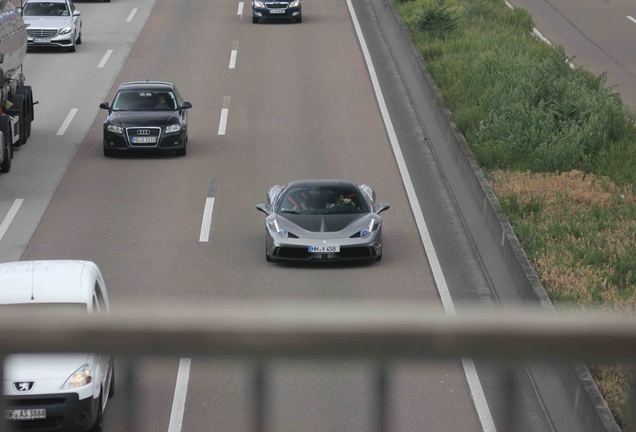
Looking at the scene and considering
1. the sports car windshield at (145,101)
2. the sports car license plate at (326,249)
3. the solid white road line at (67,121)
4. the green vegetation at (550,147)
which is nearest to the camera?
the green vegetation at (550,147)

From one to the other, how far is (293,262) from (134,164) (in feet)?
30.9

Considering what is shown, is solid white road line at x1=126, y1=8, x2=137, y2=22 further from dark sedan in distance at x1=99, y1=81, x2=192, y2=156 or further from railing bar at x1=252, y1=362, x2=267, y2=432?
railing bar at x1=252, y1=362, x2=267, y2=432

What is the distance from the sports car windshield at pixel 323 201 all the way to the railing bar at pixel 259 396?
60.7 ft

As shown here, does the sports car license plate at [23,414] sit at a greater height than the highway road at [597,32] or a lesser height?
greater

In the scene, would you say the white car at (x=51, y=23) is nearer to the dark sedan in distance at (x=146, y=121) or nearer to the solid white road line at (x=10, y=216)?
the dark sedan in distance at (x=146, y=121)

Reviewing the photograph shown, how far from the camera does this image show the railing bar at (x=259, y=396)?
11.0 ft

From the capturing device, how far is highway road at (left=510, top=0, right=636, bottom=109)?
42.4 meters

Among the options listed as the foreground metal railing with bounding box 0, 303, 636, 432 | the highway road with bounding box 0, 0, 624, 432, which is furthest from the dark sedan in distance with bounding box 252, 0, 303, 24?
the foreground metal railing with bounding box 0, 303, 636, 432

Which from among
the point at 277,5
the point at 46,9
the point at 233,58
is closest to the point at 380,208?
the point at 233,58

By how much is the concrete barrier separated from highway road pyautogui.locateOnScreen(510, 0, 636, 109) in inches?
265

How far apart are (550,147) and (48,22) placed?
2229 cm

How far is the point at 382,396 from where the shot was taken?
3.44 m

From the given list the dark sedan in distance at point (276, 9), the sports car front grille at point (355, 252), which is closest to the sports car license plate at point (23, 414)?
the sports car front grille at point (355, 252)

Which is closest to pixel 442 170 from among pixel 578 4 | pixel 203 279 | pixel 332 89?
pixel 203 279
